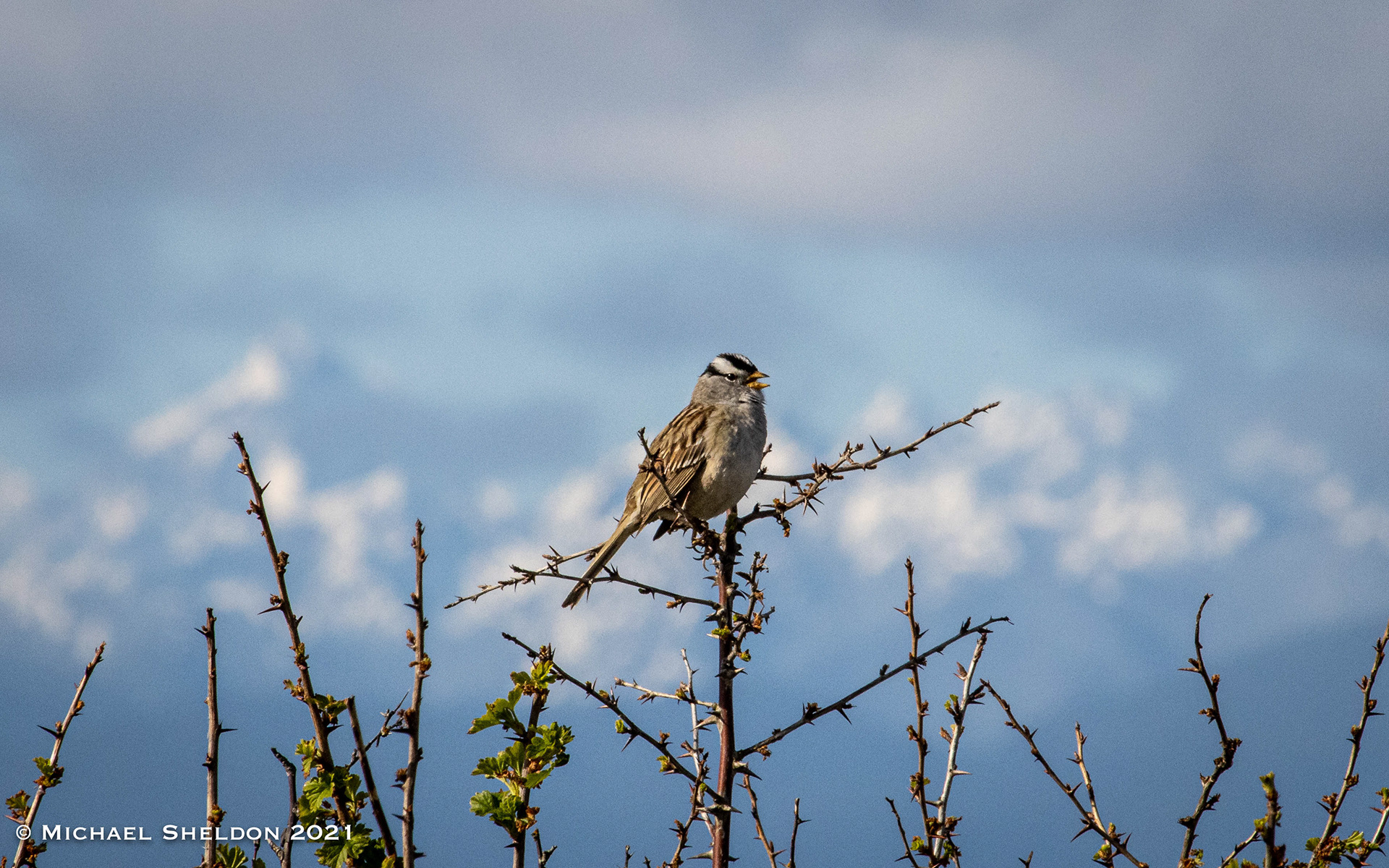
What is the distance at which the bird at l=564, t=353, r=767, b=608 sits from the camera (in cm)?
914

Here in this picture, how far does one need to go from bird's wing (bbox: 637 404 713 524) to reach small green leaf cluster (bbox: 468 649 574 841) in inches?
167

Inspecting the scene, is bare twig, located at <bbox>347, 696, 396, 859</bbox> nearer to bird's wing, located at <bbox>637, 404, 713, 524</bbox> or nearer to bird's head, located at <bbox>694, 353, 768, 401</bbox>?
bird's wing, located at <bbox>637, 404, 713, 524</bbox>

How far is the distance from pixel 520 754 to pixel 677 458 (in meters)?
5.14

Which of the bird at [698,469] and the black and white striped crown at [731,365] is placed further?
the black and white striped crown at [731,365]

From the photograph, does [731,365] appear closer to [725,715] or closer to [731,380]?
[731,380]

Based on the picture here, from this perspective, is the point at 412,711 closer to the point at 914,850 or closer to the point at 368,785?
the point at 368,785

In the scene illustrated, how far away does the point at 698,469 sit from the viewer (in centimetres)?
933

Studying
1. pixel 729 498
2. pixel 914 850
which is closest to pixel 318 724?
pixel 914 850

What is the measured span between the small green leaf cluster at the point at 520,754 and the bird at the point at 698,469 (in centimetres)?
408

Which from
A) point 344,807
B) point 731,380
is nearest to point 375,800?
point 344,807

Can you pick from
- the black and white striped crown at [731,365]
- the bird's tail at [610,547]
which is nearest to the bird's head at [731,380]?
the black and white striped crown at [731,365]

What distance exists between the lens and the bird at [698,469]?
9.14 metres

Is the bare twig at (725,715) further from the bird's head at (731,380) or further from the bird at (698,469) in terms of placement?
the bird's head at (731,380)

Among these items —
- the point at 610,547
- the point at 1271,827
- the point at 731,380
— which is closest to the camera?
the point at 1271,827
